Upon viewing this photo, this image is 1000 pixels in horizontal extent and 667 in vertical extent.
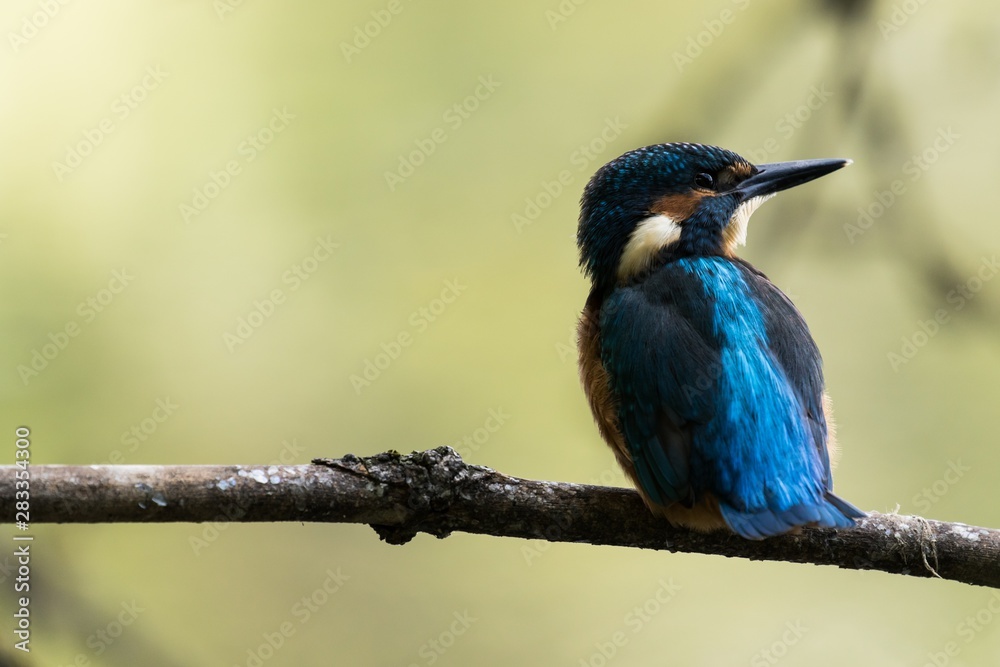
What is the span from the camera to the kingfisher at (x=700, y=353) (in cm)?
258

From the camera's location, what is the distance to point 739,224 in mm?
3443

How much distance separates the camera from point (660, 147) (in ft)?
11.1

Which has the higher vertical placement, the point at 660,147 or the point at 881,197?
the point at 881,197

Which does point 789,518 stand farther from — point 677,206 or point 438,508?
point 677,206

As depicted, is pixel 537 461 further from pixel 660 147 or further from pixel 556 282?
pixel 660 147

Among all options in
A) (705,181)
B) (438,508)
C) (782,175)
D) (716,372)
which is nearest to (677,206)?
(705,181)

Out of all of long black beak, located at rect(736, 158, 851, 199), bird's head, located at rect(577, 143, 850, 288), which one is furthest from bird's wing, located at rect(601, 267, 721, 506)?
long black beak, located at rect(736, 158, 851, 199)

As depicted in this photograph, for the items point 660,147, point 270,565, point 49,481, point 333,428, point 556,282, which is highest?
point 660,147

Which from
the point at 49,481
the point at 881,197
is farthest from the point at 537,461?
the point at 49,481

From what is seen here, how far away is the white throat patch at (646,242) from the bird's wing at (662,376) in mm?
178

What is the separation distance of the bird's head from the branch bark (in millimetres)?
990

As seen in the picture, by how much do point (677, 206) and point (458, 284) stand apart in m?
1.45

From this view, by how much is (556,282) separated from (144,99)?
221 cm

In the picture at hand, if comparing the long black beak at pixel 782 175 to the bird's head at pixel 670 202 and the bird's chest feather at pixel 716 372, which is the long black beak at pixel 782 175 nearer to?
the bird's head at pixel 670 202
